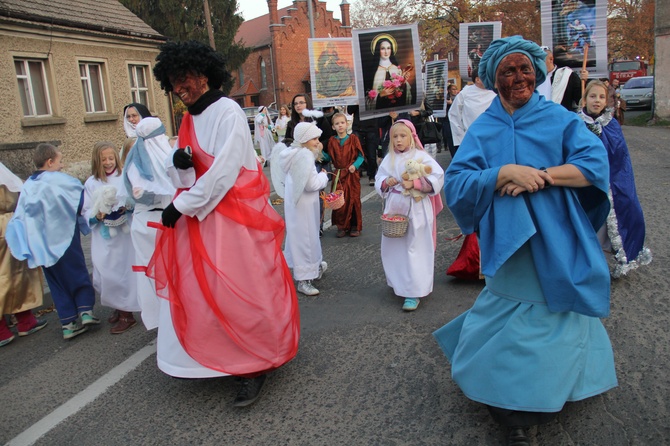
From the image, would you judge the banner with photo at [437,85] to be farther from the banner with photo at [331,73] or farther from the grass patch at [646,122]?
the grass patch at [646,122]

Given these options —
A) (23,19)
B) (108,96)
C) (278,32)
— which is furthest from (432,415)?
(278,32)

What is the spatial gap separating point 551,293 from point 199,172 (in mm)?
2101

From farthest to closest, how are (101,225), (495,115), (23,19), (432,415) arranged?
(23,19), (101,225), (432,415), (495,115)

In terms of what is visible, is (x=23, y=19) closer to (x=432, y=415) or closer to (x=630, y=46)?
(x=432, y=415)

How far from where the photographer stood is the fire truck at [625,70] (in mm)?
36438

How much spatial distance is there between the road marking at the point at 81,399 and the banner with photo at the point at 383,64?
5714 mm

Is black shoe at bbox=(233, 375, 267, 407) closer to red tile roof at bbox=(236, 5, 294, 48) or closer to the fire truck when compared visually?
the fire truck

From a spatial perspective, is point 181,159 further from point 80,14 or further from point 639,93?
point 639,93

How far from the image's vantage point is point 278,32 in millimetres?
54312

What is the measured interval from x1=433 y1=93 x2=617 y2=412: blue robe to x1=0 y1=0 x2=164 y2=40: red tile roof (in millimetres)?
14007

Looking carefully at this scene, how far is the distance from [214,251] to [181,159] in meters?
0.57

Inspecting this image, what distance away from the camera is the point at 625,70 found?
3725 centimetres

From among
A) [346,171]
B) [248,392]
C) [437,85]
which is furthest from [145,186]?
[437,85]

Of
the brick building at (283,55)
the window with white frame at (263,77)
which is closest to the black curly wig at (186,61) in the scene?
the brick building at (283,55)
